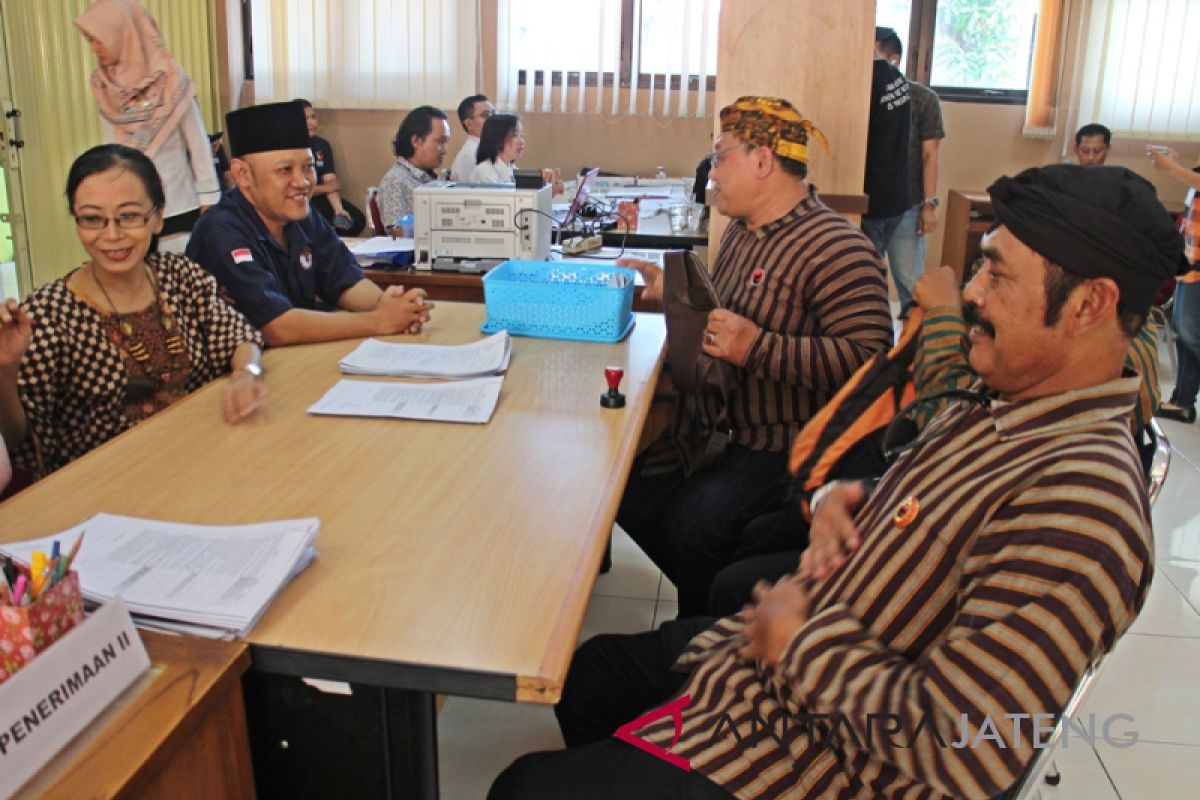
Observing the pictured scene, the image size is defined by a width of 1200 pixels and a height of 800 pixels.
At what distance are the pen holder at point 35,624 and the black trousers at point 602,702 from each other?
591 millimetres

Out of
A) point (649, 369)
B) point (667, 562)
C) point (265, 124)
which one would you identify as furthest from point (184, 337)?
point (667, 562)

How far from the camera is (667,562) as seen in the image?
229 centimetres

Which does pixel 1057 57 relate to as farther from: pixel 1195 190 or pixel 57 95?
pixel 57 95

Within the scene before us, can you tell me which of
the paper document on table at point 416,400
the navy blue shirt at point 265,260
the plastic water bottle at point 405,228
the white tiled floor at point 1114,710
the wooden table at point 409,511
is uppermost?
the navy blue shirt at point 265,260

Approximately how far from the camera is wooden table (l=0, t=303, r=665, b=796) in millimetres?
1107

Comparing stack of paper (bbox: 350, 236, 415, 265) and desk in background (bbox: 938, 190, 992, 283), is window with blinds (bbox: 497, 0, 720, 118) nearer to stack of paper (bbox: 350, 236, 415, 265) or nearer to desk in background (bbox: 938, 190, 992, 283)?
desk in background (bbox: 938, 190, 992, 283)

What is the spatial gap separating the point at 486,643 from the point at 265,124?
5.93ft

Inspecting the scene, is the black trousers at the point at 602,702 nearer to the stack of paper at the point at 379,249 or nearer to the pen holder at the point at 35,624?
the pen holder at the point at 35,624

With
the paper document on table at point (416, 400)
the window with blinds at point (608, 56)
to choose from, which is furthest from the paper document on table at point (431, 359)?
the window with blinds at point (608, 56)

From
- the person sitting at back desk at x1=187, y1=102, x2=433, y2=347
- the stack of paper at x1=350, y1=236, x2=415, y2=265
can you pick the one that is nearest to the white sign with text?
the person sitting at back desk at x1=187, y1=102, x2=433, y2=347

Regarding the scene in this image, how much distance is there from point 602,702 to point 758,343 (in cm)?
90

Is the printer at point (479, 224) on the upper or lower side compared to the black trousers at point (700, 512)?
upper

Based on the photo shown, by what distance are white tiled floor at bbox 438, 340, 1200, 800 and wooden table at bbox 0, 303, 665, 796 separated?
0.75 metres

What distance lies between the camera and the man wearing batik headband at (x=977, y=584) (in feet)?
3.27
